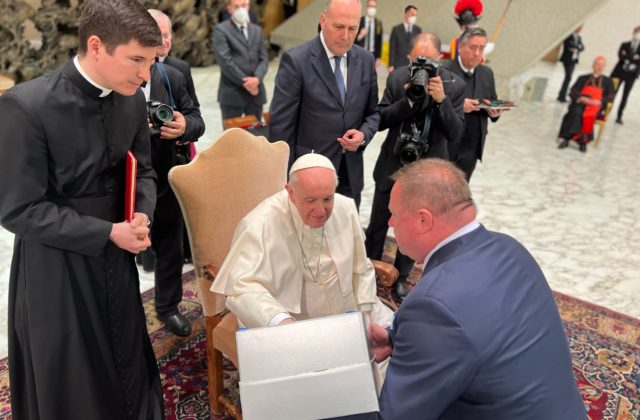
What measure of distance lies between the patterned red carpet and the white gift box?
131cm

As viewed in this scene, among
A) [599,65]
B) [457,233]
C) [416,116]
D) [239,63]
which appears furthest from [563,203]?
[457,233]

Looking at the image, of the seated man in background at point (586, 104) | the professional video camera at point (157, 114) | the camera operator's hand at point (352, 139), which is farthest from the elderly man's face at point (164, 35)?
the seated man in background at point (586, 104)

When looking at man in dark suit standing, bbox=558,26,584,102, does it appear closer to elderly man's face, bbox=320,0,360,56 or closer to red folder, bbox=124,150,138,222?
elderly man's face, bbox=320,0,360,56

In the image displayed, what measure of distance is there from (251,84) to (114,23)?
4342 mm

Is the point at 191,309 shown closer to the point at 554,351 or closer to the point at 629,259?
the point at 554,351

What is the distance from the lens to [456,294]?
4.68ft

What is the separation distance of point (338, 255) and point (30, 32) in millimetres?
10744

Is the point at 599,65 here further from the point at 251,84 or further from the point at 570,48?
the point at 251,84

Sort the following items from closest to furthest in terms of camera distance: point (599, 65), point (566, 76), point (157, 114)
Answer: point (157, 114), point (599, 65), point (566, 76)

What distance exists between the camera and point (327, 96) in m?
3.34

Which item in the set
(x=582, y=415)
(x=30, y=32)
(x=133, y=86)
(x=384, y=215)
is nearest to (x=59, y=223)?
(x=133, y=86)

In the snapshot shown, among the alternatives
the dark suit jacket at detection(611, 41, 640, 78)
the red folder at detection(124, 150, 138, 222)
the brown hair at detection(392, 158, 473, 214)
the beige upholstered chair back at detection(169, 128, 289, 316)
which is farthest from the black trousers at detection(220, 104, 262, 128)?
the dark suit jacket at detection(611, 41, 640, 78)

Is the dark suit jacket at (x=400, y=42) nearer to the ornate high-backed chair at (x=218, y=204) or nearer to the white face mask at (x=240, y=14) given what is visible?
the white face mask at (x=240, y=14)

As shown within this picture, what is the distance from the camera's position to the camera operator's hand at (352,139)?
333cm
